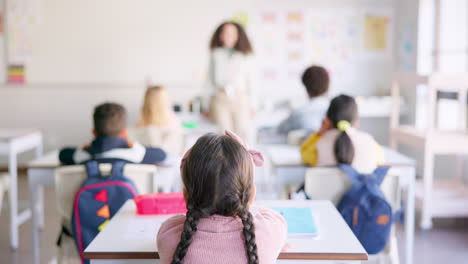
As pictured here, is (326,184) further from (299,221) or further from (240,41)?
(240,41)

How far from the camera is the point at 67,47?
6105 mm

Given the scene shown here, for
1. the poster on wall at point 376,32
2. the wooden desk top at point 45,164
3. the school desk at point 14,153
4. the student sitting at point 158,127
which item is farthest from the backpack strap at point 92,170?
the poster on wall at point 376,32

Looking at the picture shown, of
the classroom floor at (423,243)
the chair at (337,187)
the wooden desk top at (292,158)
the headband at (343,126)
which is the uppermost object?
the headband at (343,126)

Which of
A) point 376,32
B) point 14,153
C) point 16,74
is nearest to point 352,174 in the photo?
point 14,153

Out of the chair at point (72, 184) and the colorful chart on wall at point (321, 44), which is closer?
the chair at point (72, 184)

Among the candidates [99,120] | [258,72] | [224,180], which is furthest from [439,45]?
[224,180]

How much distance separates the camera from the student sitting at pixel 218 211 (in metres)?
1.41

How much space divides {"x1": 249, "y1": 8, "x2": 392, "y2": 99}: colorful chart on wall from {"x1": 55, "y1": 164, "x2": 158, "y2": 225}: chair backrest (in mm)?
3744

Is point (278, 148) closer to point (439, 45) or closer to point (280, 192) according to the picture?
point (280, 192)

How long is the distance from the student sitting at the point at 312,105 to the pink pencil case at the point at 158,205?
1.75m

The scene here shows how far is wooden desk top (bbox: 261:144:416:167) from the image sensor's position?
114 inches

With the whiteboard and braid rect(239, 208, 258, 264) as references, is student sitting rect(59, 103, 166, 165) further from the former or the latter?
the whiteboard

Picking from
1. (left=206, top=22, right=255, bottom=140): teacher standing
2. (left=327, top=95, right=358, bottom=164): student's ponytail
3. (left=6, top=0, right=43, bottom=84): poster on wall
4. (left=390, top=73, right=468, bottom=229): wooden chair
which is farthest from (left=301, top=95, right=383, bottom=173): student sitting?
(left=6, top=0, right=43, bottom=84): poster on wall

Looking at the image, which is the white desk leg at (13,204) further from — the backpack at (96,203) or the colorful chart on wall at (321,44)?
the colorful chart on wall at (321,44)
